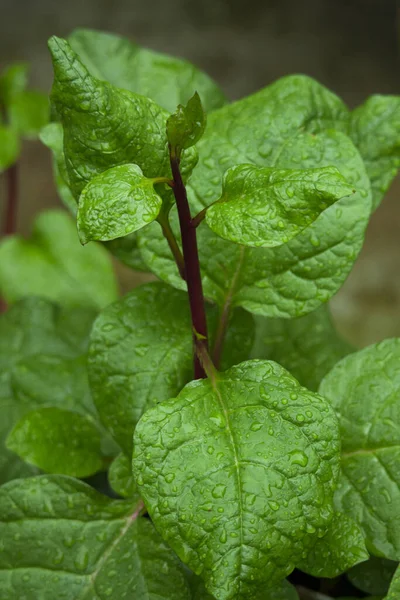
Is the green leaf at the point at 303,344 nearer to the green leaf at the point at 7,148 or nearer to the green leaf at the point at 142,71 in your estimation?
the green leaf at the point at 142,71

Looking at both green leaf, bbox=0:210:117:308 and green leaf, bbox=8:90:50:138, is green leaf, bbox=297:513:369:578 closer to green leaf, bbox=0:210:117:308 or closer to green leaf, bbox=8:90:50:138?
green leaf, bbox=0:210:117:308

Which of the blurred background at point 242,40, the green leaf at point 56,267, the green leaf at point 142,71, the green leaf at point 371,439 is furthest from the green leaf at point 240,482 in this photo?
the blurred background at point 242,40

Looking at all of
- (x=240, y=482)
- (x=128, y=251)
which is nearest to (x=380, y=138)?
(x=128, y=251)

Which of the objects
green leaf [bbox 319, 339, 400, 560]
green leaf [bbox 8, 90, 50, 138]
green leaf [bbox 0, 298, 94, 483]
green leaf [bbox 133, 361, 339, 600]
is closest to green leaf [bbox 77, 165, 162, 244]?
green leaf [bbox 133, 361, 339, 600]

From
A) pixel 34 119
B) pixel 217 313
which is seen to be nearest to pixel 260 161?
pixel 217 313

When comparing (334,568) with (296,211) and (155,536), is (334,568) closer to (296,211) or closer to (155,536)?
(155,536)

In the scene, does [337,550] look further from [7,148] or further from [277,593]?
[7,148]

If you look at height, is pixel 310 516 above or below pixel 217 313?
below
